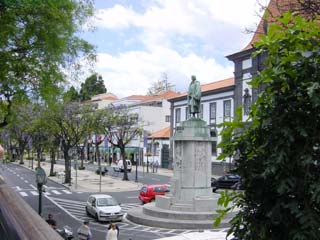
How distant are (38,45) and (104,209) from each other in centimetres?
1066

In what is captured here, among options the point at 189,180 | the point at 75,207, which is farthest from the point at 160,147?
the point at 189,180

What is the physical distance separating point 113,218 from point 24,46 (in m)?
10.9

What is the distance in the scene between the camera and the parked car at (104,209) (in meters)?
21.8

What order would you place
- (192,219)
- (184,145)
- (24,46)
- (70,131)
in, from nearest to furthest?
(24,46) < (192,219) < (184,145) < (70,131)

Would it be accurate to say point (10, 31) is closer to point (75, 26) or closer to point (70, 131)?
point (75, 26)

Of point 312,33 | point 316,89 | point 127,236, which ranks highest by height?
point 312,33

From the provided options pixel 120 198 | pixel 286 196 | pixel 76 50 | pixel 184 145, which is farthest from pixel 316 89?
pixel 120 198

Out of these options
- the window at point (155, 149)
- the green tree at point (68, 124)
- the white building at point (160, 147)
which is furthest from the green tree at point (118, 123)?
the window at point (155, 149)

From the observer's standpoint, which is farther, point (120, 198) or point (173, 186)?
point (120, 198)

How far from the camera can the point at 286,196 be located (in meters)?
3.00

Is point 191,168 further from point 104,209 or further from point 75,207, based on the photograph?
point 75,207

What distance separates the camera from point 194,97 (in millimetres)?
23016

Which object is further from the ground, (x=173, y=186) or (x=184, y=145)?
(x=184, y=145)

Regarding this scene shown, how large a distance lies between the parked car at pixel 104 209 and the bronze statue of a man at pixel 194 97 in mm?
6270
